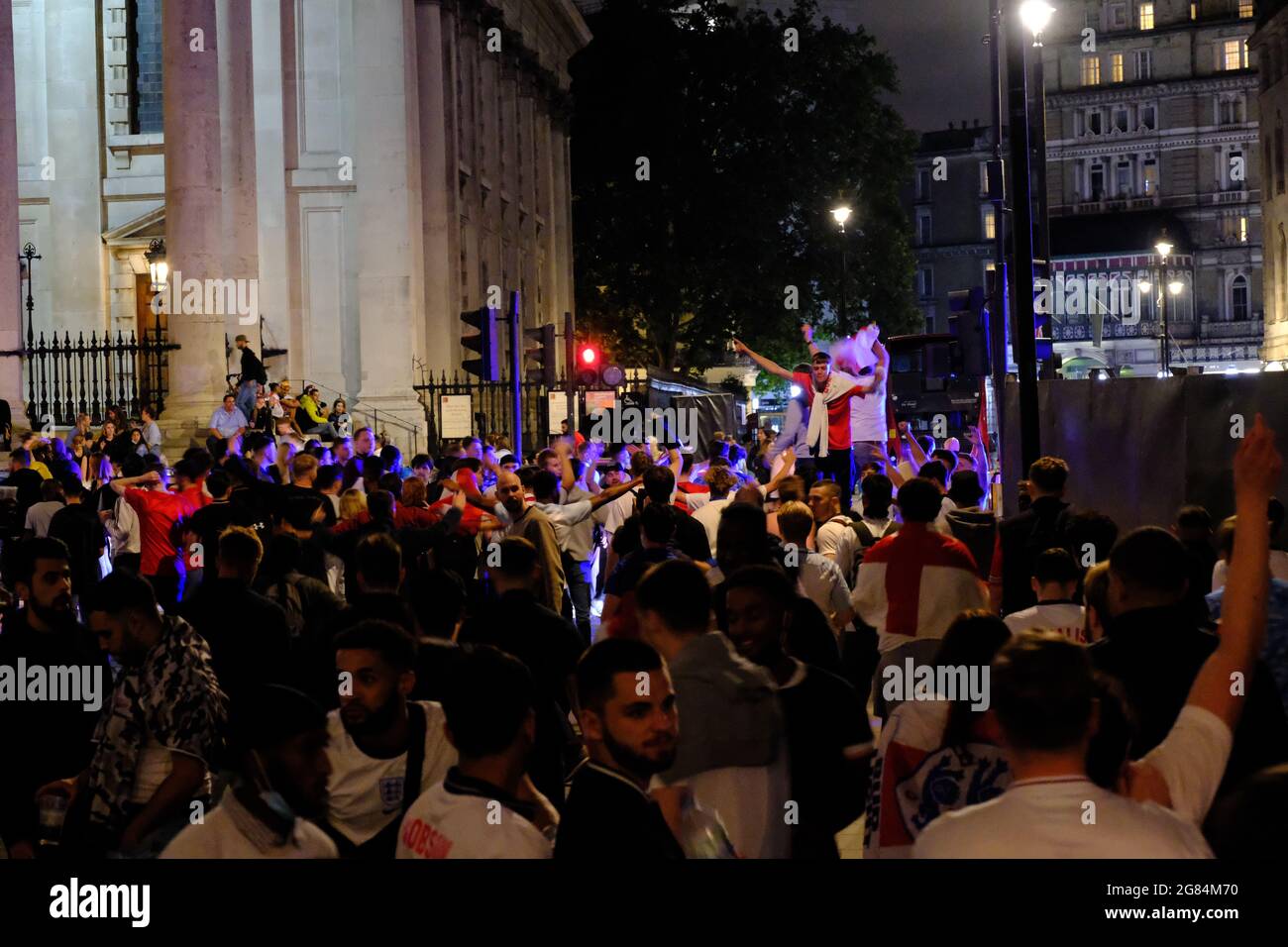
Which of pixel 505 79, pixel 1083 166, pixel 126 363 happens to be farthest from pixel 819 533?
pixel 1083 166

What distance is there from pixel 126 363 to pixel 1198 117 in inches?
3758

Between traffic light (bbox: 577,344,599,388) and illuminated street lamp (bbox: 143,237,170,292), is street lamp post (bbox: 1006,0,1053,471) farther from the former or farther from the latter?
illuminated street lamp (bbox: 143,237,170,292)

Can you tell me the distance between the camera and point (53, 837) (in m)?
Result: 6.01

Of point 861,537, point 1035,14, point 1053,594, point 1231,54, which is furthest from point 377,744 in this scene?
point 1231,54

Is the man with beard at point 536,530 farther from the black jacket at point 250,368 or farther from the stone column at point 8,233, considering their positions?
the black jacket at point 250,368

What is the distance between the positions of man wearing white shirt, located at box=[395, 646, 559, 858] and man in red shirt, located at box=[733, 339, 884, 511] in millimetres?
11325

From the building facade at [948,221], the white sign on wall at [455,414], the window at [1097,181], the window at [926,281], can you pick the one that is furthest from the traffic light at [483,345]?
the window at [926,281]

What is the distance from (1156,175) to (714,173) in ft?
192

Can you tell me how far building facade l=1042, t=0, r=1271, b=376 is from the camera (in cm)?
10731

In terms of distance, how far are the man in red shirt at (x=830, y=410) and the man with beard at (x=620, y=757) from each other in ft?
36.9

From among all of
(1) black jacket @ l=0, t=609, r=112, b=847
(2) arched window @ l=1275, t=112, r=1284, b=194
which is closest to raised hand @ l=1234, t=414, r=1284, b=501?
(1) black jacket @ l=0, t=609, r=112, b=847

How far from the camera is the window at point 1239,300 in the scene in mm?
107562

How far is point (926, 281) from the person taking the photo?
133m
